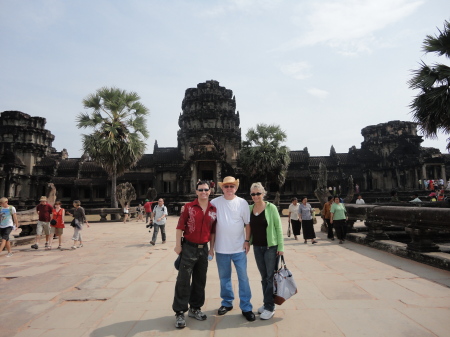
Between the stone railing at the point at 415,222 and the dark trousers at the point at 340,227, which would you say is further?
the dark trousers at the point at 340,227

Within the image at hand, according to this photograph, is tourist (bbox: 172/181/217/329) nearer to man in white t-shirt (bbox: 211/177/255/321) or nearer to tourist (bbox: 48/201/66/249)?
man in white t-shirt (bbox: 211/177/255/321)

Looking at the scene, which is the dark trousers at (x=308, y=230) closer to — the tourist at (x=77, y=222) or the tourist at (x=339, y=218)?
the tourist at (x=339, y=218)

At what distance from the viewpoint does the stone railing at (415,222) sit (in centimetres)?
596

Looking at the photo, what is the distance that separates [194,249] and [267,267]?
0.99 meters

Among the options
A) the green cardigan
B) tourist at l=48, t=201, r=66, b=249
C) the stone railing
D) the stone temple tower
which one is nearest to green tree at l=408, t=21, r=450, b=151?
the stone railing

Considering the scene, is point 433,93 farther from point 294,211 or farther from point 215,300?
point 215,300

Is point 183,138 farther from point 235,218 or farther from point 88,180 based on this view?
point 235,218

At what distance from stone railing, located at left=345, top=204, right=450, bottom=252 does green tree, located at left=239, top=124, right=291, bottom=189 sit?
19.0 meters

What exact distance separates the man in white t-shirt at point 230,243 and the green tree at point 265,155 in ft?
78.9

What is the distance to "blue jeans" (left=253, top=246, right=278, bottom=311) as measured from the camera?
3.60m

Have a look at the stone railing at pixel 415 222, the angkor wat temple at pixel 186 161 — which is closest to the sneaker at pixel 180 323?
the stone railing at pixel 415 222

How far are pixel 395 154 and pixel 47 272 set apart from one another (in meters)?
41.3

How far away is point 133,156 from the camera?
72.6 feet

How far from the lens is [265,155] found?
27.8m
